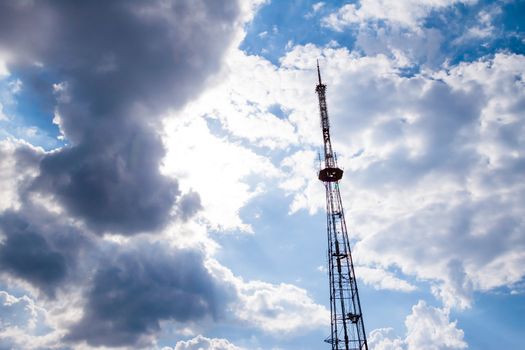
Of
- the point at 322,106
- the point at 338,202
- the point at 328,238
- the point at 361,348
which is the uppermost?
the point at 322,106

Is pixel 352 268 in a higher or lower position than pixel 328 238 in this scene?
lower

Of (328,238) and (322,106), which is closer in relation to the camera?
(328,238)

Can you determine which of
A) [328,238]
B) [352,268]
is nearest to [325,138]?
[328,238]

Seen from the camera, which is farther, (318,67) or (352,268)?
(318,67)

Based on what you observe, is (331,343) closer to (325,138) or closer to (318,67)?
(325,138)

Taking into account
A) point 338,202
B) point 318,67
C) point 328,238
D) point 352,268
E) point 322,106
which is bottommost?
point 352,268

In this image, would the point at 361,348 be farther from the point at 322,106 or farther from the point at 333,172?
the point at 322,106

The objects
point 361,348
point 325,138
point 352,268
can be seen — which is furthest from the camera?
point 325,138

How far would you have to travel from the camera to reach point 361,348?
6806 centimetres

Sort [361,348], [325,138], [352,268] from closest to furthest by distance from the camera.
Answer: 1. [361,348]
2. [352,268]
3. [325,138]

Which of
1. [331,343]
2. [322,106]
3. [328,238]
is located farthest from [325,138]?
[331,343]

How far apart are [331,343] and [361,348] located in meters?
4.37

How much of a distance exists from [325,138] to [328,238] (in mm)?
16852

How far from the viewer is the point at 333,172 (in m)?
77.6
